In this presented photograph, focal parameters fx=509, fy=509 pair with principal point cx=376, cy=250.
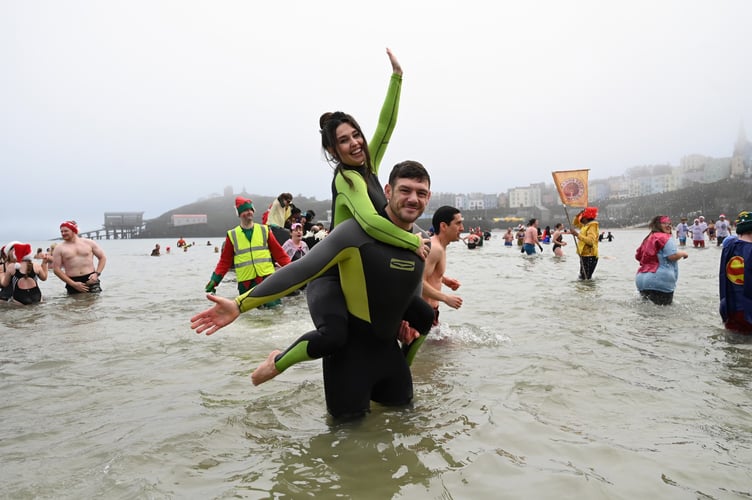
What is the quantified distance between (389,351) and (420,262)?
2.12 feet

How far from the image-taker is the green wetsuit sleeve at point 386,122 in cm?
391

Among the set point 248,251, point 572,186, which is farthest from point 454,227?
point 572,186

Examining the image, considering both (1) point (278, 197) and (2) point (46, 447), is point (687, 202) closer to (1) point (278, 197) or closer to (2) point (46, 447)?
(1) point (278, 197)

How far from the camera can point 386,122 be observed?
12.9 ft

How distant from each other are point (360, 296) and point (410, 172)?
86cm

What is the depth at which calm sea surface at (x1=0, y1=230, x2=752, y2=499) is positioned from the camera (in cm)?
270

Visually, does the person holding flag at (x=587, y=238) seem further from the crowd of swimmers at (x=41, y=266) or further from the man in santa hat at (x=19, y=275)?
the man in santa hat at (x=19, y=275)

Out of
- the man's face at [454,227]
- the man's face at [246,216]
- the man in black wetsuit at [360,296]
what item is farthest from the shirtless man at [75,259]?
the man in black wetsuit at [360,296]

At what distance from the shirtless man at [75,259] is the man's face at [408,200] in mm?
9390

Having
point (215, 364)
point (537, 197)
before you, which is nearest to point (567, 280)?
point (215, 364)

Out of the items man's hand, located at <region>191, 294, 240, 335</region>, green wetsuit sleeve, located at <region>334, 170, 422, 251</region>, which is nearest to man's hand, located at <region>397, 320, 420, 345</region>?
green wetsuit sleeve, located at <region>334, 170, 422, 251</region>

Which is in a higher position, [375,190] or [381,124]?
[381,124]

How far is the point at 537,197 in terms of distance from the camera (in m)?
195

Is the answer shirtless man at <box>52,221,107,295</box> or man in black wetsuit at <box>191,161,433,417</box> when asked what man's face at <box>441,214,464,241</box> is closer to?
man in black wetsuit at <box>191,161,433,417</box>
